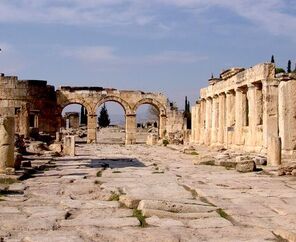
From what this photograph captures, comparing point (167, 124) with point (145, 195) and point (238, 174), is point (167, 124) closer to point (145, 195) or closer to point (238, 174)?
point (238, 174)

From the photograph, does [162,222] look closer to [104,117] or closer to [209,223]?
[209,223]

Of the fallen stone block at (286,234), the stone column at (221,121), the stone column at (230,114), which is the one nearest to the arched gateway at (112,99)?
the stone column at (221,121)

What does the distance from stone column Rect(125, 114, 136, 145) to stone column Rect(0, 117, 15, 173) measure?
26289 millimetres

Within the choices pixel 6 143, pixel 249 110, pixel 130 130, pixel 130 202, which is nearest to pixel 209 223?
pixel 130 202

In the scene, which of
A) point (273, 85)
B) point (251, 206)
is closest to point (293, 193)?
point (251, 206)

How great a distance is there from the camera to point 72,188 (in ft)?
28.7

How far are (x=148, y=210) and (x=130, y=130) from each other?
31.8 meters

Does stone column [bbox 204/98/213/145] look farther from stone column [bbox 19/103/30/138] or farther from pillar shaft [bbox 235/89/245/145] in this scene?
stone column [bbox 19/103/30/138]

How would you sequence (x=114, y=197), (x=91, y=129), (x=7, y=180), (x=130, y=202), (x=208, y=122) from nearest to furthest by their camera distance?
(x=130, y=202), (x=114, y=197), (x=7, y=180), (x=208, y=122), (x=91, y=129)

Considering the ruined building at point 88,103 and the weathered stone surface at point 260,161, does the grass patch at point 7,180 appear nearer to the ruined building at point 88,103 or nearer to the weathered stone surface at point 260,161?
the weathered stone surface at point 260,161

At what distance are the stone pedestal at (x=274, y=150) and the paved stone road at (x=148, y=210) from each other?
2.62 metres

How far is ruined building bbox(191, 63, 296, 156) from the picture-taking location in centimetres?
1301

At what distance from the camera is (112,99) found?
128ft

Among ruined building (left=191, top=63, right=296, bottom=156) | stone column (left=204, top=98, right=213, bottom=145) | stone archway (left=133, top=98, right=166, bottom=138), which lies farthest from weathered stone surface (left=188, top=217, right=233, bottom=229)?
stone archway (left=133, top=98, right=166, bottom=138)
